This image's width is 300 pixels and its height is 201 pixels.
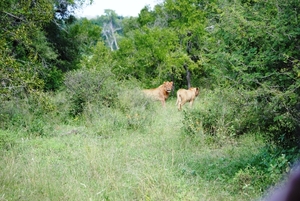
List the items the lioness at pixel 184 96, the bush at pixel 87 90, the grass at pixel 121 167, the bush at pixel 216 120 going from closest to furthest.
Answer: the grass at pixel 121 167 → the bush at pixel 216 120 → the bush at pixel 87 90 → the lioness at pixel 184 96

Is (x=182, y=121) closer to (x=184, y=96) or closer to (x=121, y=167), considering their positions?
(x=121, y=167)

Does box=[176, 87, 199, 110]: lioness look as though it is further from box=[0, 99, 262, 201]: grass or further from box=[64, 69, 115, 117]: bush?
box=[0, 99, 262, 201]: grass

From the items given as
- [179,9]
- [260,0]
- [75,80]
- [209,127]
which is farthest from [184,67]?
[260,0]

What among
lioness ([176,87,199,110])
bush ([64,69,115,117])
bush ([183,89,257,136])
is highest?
bush ([64,69,115,117])

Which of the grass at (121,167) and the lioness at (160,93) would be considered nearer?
the grass at (121,167)

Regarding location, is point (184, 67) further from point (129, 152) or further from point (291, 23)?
point (291, 23)

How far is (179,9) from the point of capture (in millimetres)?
20031

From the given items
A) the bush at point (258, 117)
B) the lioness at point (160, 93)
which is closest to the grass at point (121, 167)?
the bush at point (258, 117)

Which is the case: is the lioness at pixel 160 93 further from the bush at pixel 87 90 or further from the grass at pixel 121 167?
the grass at pixel 121 167

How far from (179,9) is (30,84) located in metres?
14.6

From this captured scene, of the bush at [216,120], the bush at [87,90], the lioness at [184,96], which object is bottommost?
the lioness at [184,96]

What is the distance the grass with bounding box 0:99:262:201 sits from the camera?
4.93 metres

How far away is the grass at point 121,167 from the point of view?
4934 millimetres

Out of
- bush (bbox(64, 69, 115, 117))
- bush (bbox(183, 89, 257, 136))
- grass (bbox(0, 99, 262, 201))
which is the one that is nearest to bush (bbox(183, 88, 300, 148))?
bush (bbox(183, 89, 257, 136))
